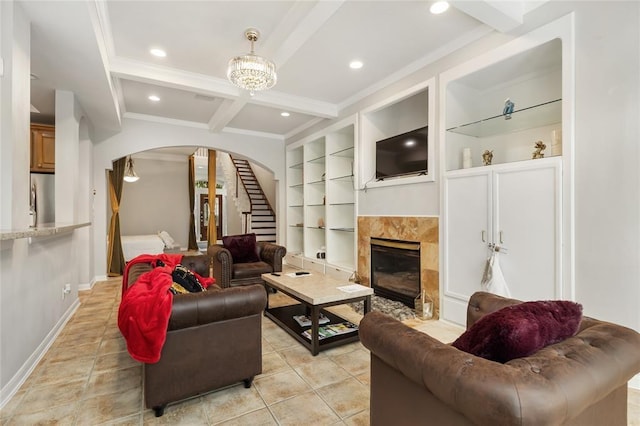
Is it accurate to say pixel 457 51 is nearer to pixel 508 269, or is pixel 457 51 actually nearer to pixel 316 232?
pixel 508 269

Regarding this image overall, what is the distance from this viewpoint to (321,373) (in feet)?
7.73

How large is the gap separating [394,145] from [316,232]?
2812 mm

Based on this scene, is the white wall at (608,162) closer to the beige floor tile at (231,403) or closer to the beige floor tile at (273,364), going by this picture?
the beige floor tile at (273,364)

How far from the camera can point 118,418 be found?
1.85m

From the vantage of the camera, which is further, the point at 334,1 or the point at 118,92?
the point at 118,92

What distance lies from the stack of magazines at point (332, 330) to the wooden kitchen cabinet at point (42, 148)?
14.6 ft

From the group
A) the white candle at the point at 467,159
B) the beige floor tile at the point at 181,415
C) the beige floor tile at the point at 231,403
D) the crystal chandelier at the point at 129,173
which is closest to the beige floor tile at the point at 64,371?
the beige floor tile at the point at 181,415

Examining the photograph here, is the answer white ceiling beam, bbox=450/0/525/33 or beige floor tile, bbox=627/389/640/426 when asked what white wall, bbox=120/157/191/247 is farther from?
beige floor tile, bbox=627/389/640/426

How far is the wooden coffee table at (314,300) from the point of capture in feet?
8.73

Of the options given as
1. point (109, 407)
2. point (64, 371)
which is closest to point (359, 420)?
point (109, 407)

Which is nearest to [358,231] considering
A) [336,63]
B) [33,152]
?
[336,63]

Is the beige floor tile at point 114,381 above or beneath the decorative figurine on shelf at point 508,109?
beneath

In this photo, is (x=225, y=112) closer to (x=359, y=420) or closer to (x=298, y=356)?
(x=298, y=356)

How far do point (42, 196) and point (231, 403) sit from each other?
14.6ft
